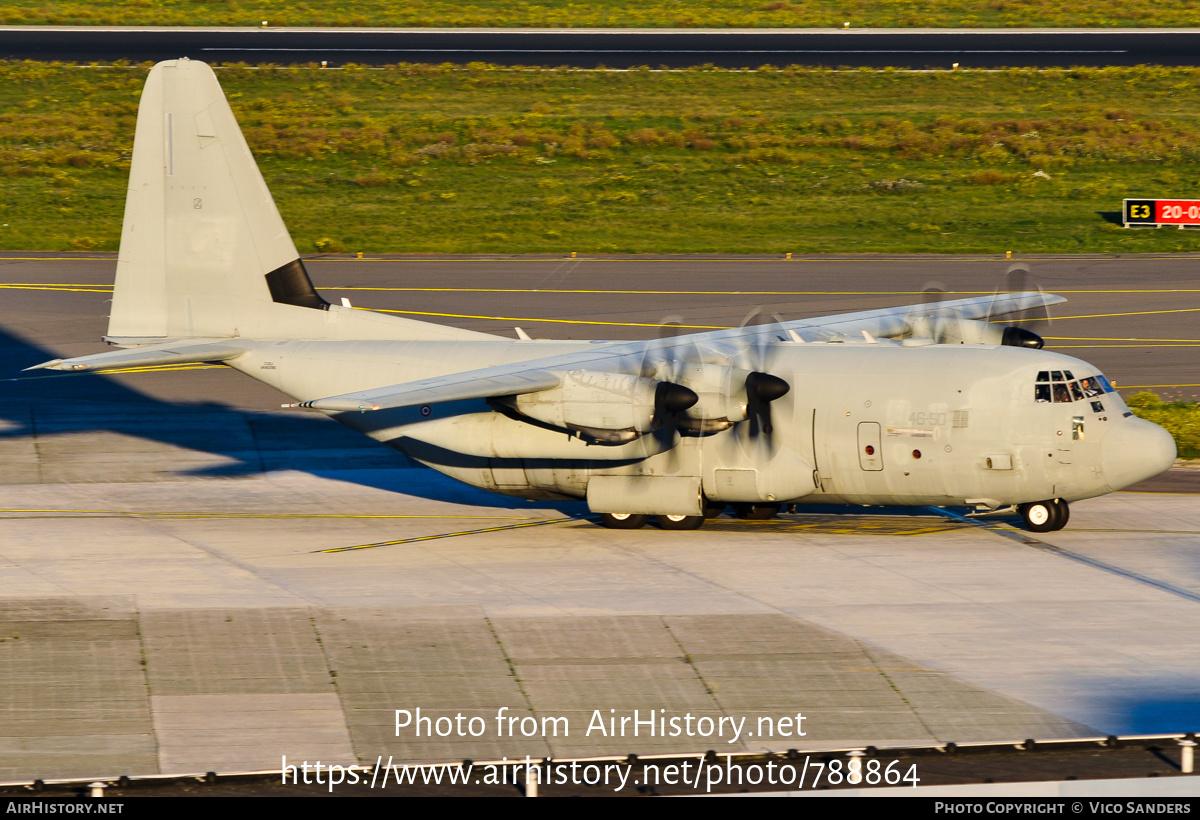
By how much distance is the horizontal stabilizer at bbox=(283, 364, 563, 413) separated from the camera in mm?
25156

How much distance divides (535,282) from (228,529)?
88.0 ft

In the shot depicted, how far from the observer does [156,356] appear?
93.0 ft

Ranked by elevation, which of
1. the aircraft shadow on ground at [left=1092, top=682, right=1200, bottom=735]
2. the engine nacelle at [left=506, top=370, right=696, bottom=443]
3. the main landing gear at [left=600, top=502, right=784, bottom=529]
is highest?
the engine nacelle at [left=506, top=370, right=696, bottom=443]

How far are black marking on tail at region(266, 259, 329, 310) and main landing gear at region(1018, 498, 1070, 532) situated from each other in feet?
51.2

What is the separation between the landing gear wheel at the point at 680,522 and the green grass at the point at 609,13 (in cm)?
8625

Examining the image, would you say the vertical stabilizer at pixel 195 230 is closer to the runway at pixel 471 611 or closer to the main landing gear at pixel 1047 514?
the runway at pixel 471 611

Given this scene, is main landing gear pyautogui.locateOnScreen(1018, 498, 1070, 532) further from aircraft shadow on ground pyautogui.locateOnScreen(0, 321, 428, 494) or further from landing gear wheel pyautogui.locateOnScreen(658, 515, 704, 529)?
aircraft shadow on ground pyautogui.locateOnScreen(0, 321, 428, 494)

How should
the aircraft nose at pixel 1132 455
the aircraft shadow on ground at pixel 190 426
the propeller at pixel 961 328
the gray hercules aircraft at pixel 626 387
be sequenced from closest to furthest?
1. the aircraft nose at pixel 1132 455
2. the gray hercules aircraft at pixel 626 387
3. the propeller at pixel 961 328
4. the aircraft shadow on ground at pixel 190 426

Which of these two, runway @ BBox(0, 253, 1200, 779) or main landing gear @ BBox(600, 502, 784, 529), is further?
main landing gear @ BBox(600, 502, 784, 529)

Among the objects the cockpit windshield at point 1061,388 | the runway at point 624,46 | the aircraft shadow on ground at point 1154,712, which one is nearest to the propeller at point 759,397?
the cockpit windshield at point 1061,388

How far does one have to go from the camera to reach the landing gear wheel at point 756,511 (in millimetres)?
30684

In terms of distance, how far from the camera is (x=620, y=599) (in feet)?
82.8

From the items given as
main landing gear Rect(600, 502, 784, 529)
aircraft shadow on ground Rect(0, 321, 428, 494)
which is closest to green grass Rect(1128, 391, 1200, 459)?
main landing gear Rect(600, 502, 784, 529)
